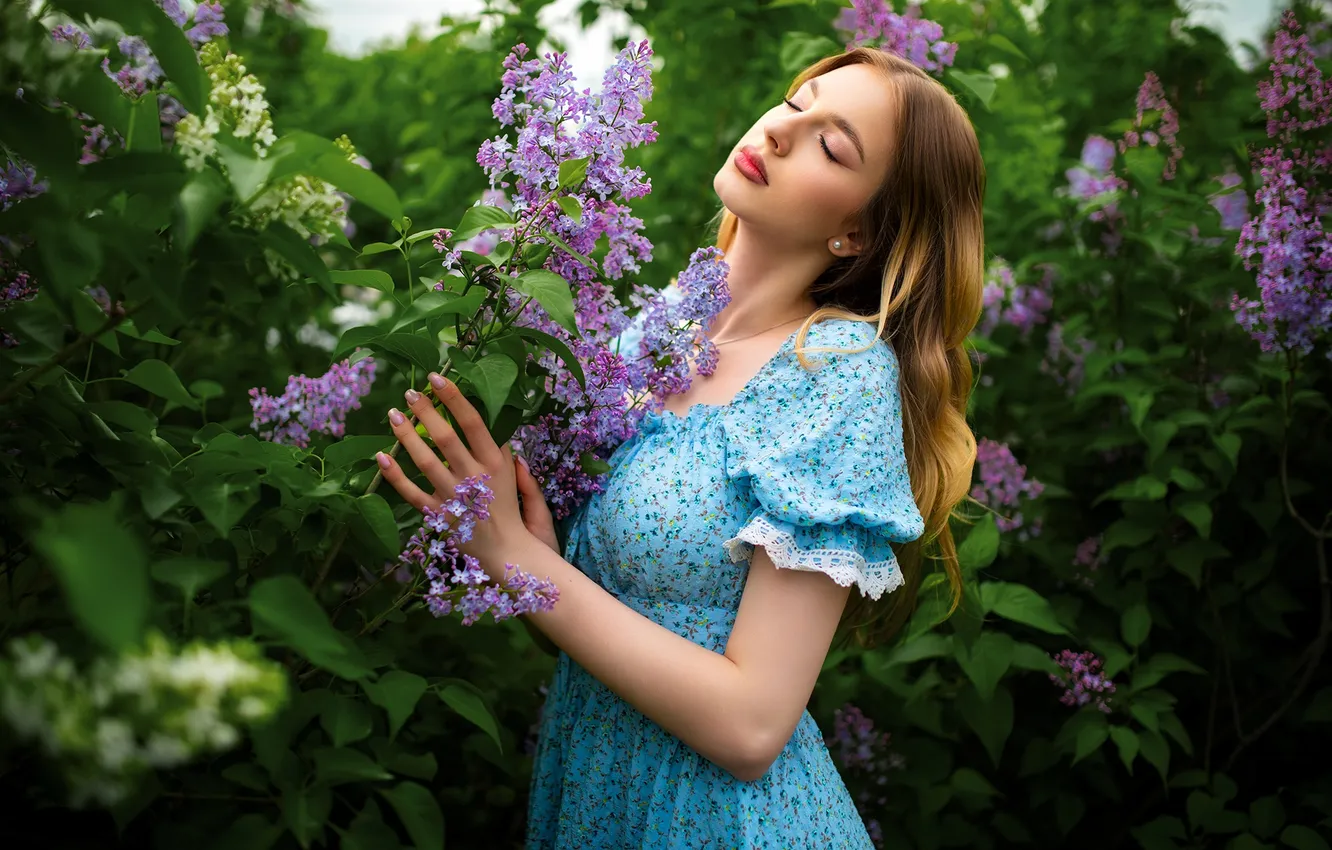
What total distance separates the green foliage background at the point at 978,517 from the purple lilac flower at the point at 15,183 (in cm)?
15

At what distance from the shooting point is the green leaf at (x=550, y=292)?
3.45 ft

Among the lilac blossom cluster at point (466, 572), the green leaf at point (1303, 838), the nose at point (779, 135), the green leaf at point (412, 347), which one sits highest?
the nose at point (779, 135)

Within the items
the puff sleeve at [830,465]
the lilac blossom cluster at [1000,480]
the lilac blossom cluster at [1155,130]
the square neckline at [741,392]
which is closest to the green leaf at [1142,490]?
the lilac blossom cluster at [1000,480]

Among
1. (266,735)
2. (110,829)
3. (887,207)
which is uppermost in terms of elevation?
(887,207)

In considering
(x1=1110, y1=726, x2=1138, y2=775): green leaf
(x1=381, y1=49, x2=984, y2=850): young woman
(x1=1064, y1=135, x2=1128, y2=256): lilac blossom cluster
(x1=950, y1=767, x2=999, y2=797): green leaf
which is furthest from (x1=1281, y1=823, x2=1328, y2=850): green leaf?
(x1=1064, y1=135, x2=1128, y2=256): lilac blossom cluster

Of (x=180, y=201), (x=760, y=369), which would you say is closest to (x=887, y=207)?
(x=760, y=369)

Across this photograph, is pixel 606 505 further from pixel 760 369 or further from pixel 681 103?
pixel 681 103

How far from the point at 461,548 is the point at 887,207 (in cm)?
82

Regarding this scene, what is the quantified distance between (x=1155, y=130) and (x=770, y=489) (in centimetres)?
176

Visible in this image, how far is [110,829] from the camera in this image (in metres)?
1.15

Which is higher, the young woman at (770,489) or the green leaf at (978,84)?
the green leaf at (978,84)

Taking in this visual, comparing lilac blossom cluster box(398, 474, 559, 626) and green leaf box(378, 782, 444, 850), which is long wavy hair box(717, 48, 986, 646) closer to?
lilac blossom cluster box(398, 474, 559, 626)

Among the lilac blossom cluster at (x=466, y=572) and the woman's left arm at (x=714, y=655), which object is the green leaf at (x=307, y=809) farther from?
the woman's left arm at (x=714, y=655)

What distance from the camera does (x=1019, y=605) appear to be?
193 cm
